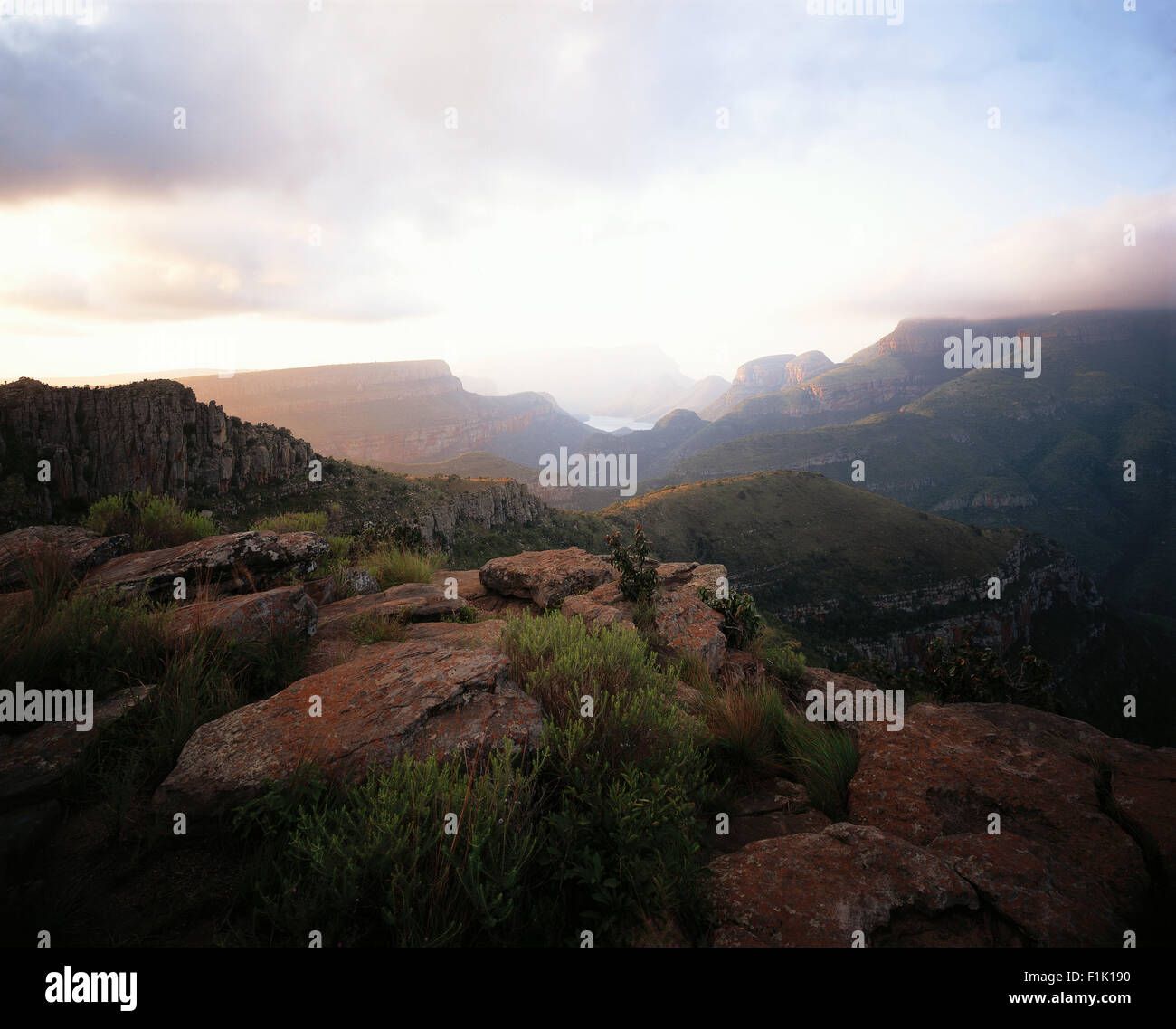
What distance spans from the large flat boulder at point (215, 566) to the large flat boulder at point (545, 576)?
3595 mm

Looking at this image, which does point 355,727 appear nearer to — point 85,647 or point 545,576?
point 85,647

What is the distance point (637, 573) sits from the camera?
28.7ft

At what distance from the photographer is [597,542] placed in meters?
63.8

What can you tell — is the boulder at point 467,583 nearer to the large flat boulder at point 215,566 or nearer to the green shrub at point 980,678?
the large flat boulder at point 215,566

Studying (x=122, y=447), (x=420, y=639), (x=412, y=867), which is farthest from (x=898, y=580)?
(x=122, y=447)

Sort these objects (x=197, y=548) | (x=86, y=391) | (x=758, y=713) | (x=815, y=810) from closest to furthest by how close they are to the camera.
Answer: (x=815, y=810), (x=758, y=713), (x=197, y=548), (x=86, y=391)

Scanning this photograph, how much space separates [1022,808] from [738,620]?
198 inches

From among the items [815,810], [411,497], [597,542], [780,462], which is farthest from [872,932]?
[780,462]

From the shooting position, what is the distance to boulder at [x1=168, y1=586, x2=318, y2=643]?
4672mm

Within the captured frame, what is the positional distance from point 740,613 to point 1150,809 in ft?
17.7

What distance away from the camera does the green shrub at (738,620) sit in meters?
8.52

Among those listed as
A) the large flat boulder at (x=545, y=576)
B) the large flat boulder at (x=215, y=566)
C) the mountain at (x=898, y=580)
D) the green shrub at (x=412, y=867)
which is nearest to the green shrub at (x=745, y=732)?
the green shrub at (x=412, y=867)

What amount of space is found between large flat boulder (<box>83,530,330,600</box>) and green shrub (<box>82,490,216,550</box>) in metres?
1.16
